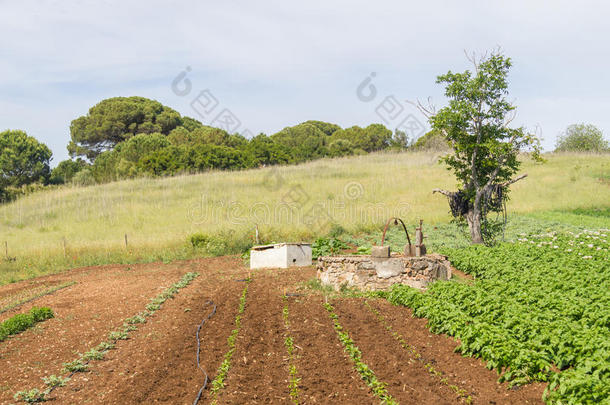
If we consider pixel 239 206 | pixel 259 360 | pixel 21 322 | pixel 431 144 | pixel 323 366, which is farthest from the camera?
pixel 431 144

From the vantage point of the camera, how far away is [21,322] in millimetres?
9375

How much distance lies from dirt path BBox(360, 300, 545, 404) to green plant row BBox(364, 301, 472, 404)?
6cm

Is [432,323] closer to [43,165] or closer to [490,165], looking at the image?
[490,165]

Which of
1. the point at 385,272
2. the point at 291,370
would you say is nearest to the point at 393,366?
the point at 291,370

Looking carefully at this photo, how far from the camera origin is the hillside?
20.8 m

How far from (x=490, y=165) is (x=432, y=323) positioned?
32.0ft

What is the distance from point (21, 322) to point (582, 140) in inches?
2751

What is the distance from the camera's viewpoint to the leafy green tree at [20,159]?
48562 millimetres

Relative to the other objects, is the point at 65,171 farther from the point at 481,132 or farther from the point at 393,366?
the point at 393,366

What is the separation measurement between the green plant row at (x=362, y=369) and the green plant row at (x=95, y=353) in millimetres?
3711

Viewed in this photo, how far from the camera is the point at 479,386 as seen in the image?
5918 mm

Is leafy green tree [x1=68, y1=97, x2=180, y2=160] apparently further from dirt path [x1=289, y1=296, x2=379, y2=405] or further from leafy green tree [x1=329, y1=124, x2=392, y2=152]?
dirt path [x1=289, y1=296, x2=379, y2=405]

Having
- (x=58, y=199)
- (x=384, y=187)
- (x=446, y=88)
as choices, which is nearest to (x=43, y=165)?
(x=58, y=199)

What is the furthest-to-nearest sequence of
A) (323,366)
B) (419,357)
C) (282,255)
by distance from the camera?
(282,255) < (419,357) < (323,366)
